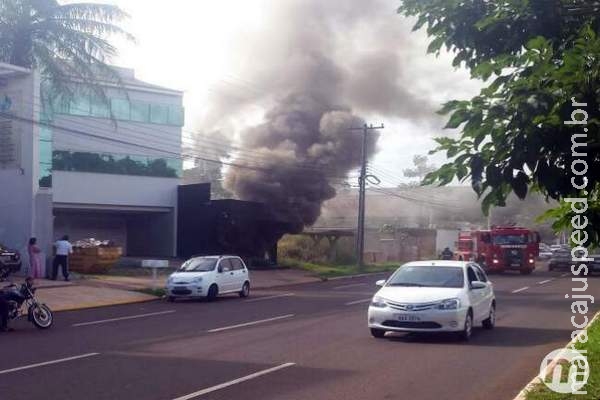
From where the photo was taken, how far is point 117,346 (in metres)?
13.1

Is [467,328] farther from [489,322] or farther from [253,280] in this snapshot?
[253,280]

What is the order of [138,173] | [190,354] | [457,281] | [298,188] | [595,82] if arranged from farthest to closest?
[138,173], [298,188], [457,281], [190,354], [595,82]

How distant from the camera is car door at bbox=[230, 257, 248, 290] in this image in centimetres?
2504

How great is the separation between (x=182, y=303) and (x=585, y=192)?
18904mm

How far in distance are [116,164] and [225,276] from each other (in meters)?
20.3

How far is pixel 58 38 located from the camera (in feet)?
94.6

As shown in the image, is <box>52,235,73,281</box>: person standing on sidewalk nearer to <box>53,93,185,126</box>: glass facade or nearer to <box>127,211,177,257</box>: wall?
<box>53,93,185,126</box>: glass facade

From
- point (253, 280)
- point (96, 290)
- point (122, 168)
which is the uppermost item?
A: point (122, 168)

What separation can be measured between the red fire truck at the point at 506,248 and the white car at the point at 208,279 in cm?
2129

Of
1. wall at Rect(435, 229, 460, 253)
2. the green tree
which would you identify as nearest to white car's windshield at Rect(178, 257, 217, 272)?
the green tree

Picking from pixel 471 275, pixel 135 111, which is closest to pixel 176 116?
pixel 135 111

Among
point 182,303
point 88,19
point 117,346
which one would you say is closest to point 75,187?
point 88,19

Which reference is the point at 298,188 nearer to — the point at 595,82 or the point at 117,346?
the point at 117,346

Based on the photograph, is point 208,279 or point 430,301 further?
point 208,279
